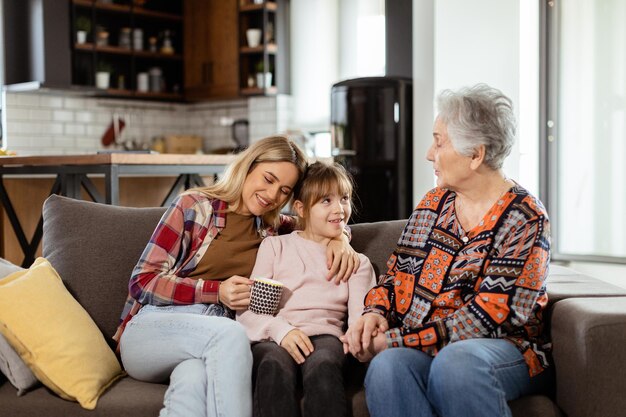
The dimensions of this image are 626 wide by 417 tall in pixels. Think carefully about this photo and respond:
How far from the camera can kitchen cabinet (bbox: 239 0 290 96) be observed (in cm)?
724

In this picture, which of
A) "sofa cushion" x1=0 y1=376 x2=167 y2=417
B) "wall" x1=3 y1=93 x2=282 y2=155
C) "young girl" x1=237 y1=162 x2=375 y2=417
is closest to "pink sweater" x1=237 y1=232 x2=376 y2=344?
"young girl" x1=237 y1=162 x2=375 y2=417

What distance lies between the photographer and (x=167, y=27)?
7.83m

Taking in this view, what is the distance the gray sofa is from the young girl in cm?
13

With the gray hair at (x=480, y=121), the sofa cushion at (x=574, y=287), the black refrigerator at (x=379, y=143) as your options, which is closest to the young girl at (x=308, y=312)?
the gray hair at (x=480, y=121)

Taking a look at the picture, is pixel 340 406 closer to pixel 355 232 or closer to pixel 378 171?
pixel 355 232

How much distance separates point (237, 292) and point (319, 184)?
409mm

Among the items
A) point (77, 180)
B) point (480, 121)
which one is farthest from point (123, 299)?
point (77, 180)

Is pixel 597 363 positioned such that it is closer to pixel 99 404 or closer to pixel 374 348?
pixel 374 348

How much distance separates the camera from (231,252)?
93.6 inches

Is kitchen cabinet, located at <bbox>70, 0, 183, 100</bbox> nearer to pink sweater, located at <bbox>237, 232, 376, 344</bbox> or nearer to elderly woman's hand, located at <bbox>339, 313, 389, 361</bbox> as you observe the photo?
pink sweater, located at <bbox>237, 232, 376, 344</bbox>

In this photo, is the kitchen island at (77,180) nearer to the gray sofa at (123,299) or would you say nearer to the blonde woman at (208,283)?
the gray sofa at (123,299)

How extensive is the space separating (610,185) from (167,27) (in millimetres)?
4523

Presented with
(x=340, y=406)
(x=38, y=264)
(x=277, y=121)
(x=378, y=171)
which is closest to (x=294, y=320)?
(x=340, y=406)

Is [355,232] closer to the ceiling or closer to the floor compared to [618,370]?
closer to the ceiling
